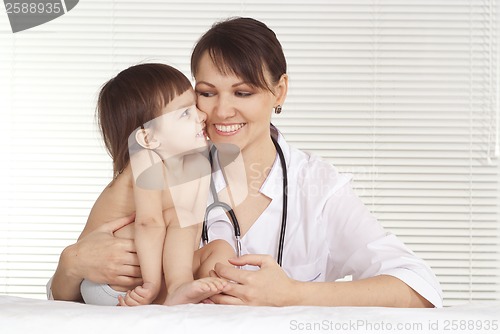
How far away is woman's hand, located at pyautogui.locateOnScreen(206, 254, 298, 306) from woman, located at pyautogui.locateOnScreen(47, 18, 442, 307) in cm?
17

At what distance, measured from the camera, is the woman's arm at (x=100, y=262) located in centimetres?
160

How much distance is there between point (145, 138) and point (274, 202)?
16.0 inches

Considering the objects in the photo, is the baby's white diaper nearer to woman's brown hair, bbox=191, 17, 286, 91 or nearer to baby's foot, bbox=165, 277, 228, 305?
baby's foot, bbox=165, 277, 228, 305

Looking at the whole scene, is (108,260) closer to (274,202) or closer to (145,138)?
(145,138)

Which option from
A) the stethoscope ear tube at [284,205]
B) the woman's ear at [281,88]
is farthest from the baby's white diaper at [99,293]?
the woman's ear at [281,88]

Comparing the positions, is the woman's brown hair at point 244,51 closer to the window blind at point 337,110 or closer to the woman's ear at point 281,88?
the woman's ear at point 281,88

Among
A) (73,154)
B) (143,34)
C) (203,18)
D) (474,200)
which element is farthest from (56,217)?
(474,200)

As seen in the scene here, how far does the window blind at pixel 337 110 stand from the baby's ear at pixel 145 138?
6.05ft

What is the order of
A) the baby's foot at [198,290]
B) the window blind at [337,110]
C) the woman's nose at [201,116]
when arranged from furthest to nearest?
the window blind at [337,110] < the woman's nose at [201,116] < the baby's foot at [198,290]

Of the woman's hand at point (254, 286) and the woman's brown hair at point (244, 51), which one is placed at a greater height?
the woman's brown hair at point (244, 51)

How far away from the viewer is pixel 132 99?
169 centimetres

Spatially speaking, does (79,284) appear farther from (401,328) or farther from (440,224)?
(440,224)

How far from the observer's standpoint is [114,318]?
46.3 inches

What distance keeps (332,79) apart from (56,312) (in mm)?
2551
